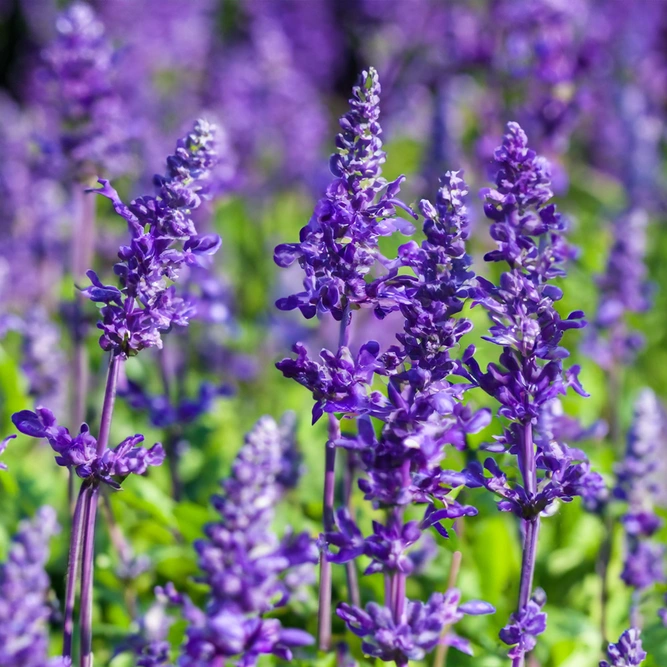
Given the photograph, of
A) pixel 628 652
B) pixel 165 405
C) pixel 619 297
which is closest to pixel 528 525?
pixel 628 652

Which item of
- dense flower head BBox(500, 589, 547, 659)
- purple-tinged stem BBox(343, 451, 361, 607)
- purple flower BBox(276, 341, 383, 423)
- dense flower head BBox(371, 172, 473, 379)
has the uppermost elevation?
dense flower head BBox(371, 172, 473, 379)

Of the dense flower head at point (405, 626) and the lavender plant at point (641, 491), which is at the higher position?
the lavender plant at point (641, 491)

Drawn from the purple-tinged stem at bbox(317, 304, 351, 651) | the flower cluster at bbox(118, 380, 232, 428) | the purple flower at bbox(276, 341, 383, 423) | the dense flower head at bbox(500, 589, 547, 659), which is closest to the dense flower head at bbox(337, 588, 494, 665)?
the dense flower head at bbox(500, 589, 547, 659)

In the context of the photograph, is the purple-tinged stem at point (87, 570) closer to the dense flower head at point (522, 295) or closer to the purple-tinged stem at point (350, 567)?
the purple-tinged stem at point (350, 567)

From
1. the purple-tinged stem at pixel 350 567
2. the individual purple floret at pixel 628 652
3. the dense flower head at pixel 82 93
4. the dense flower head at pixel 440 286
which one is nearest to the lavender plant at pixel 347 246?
the dense flower head at pixel 440 286

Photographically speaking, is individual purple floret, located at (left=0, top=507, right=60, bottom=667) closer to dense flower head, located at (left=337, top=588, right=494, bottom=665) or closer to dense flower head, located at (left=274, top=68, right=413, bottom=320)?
dense flower head, located at (left=337, top=588, right=494, bottom=665)

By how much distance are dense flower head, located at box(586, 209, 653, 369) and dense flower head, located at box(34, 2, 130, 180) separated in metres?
2.34

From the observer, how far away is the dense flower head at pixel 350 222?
2.09 meters

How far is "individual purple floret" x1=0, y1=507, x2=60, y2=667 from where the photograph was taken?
2215mm

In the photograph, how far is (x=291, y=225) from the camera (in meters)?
7.13

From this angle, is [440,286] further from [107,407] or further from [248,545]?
[107,407]

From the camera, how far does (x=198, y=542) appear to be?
206 centimetres

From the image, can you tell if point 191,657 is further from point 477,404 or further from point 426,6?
point 426,6

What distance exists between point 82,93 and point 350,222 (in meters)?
2.15
